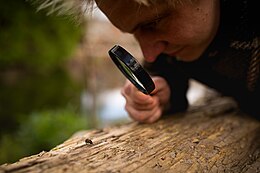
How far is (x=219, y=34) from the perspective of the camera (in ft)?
4.28

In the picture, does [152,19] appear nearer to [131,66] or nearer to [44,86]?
[131,66]

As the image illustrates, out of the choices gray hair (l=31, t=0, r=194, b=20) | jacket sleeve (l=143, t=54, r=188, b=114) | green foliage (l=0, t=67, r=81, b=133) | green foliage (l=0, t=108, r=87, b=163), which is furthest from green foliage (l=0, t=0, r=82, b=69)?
gray hair (l=31, t=0, r=194, b=20)

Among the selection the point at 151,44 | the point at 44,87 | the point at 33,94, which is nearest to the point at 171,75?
the point at 151,44

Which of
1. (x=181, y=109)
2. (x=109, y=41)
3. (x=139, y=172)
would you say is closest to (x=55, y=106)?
(x=181, y=109)

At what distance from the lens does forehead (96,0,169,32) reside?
1.05 m

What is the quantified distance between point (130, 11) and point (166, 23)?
0.40 feet

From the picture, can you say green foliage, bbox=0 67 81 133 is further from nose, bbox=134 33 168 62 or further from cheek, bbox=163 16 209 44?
cheek, bbox=163 16 209 44

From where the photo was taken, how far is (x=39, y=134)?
9.57ft

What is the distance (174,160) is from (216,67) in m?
0.59

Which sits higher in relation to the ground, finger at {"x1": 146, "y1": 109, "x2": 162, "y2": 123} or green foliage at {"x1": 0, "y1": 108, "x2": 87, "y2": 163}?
green foliage at {"x1": 0, "y1": 108, "x2": 87, "y2": 163}

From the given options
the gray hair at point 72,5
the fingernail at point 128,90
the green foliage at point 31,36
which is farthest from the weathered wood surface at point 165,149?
the green foliage at point 31,36

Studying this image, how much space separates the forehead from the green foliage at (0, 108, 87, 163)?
1811 mm

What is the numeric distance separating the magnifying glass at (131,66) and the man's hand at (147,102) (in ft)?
0.55

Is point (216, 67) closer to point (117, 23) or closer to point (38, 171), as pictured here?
point (117, 23)
